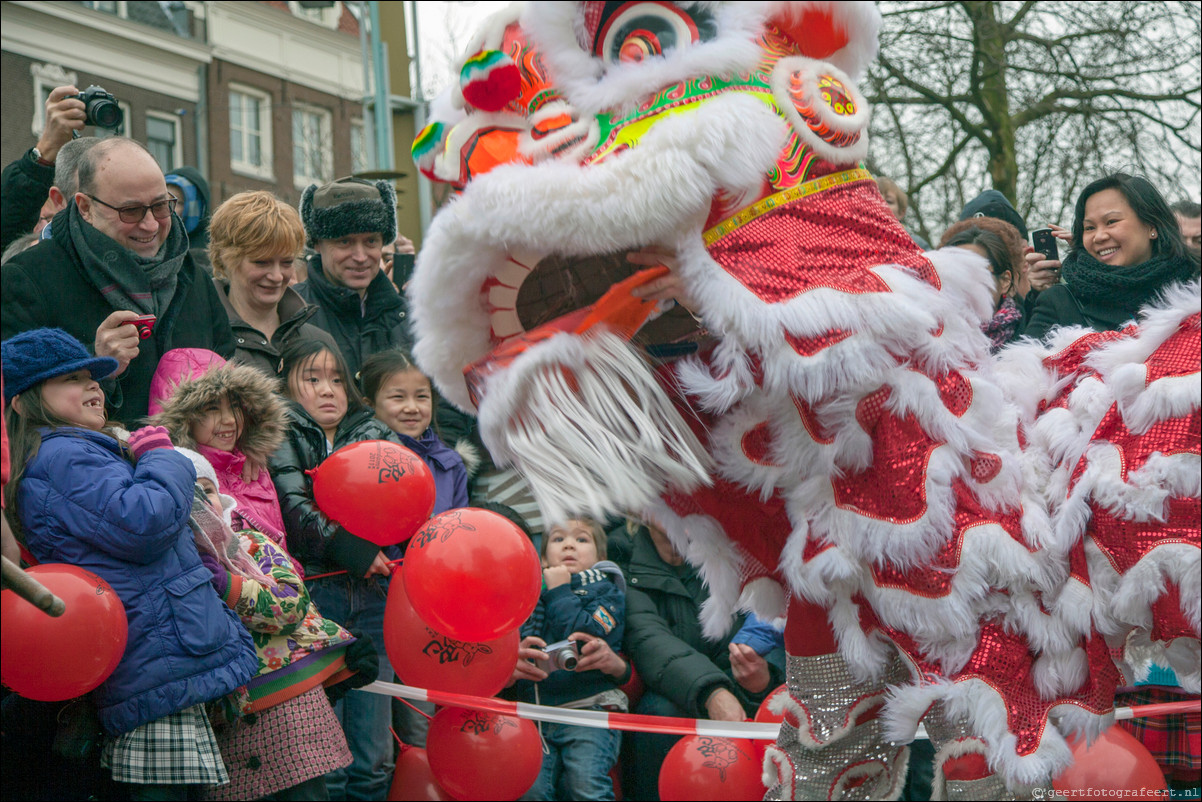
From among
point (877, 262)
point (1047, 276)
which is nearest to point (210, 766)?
point (877, 262)

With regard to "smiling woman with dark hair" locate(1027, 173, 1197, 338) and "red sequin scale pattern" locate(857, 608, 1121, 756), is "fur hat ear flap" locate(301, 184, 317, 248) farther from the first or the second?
"red sequin scale pattern" locate(857, 608, 1121, 756)

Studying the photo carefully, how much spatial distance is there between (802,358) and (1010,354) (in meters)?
0.63

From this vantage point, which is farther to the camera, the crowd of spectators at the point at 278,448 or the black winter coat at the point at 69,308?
the black winter coat at the point at 69,308

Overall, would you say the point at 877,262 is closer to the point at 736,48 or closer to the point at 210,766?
the point at 736,48

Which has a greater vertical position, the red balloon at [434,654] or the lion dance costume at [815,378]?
the lion dance costume at [815,378]

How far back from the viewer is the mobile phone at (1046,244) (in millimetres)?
4745

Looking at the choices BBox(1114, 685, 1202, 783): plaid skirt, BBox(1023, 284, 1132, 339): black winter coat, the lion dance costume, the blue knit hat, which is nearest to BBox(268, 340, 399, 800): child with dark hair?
the blue knit hat

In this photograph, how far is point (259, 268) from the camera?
4125mm

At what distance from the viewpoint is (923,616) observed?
2.32 m

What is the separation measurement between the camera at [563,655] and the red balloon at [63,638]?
1769mm

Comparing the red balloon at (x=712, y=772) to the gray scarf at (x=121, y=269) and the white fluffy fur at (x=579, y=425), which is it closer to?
the white fluffy fur at (x=579, y=425)

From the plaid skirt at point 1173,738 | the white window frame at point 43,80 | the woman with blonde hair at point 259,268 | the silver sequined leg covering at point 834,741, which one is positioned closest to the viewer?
the silver sequined leg covering at point 834,741

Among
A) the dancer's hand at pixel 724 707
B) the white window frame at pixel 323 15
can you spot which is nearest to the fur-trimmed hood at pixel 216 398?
the dancer's hand at pixel 724 707

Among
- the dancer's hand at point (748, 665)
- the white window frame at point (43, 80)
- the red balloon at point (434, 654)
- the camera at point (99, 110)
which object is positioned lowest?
the dancer's hand at point (748, 665)
